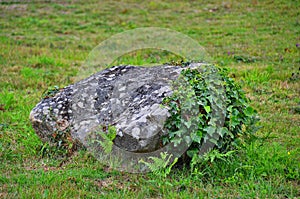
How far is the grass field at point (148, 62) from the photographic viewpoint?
467 centimetres

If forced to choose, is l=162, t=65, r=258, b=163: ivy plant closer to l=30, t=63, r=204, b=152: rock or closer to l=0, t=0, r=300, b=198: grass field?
l=30, t=63, r=204, b=152: rock

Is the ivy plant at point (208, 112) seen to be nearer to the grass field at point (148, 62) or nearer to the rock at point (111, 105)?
the rock at point (111, 105)

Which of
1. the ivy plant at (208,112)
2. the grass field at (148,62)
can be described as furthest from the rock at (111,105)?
the grass field at (148,62)

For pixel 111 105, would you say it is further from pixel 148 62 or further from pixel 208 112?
pixel 148 62

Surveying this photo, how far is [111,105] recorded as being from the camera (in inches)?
222

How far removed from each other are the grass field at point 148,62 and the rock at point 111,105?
40 cm

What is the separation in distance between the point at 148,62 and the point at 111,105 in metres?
5.36

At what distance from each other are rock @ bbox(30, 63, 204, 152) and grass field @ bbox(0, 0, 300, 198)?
401 millimetres

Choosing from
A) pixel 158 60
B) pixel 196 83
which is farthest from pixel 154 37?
pixel 196 83

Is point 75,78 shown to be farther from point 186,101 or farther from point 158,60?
point 186,101

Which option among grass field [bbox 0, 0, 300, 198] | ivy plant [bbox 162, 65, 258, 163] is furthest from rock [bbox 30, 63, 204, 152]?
grass field [bbox 0, 0, 300, 198]

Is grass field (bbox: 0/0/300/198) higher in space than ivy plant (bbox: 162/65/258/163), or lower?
lower

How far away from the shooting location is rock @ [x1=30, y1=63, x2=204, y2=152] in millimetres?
4977

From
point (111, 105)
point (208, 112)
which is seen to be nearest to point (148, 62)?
point (111, 105)
